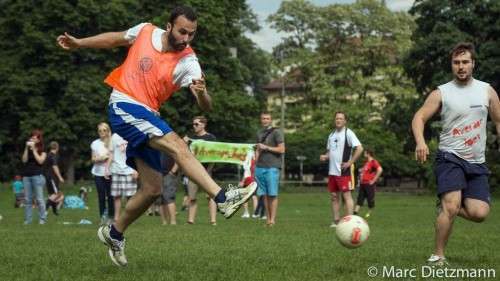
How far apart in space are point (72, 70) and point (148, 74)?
46348mm

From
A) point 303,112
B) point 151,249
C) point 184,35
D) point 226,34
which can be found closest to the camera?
point 184,35

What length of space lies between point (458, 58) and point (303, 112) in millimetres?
69326

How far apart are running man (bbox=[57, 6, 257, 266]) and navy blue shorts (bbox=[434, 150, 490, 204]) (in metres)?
1.90

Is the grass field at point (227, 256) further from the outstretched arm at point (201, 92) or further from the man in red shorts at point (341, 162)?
the man in red shorts at point (341, 162)

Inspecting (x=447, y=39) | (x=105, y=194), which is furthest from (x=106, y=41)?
(x=447, y=39)

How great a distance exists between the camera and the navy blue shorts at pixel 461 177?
842 centimetres

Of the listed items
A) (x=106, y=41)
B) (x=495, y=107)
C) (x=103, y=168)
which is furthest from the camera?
(x=103, y=168)

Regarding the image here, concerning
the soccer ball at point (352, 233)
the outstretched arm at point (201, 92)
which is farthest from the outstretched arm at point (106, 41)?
the soccer ball at point (352, 233)

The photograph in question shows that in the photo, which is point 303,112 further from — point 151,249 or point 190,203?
point 151,249

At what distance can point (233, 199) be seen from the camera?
306 inches

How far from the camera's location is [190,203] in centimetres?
1756

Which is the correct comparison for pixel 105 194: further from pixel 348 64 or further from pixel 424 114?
pixel 348 64

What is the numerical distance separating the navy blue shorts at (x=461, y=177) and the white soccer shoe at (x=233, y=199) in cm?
192

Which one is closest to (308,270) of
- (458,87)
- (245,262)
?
(245,262)
